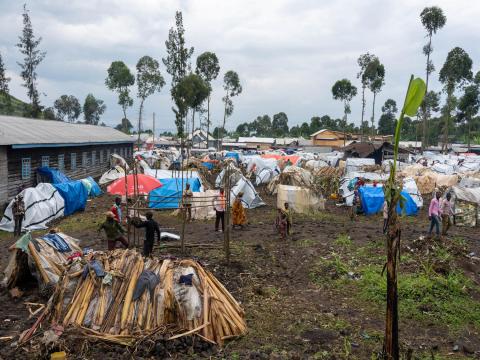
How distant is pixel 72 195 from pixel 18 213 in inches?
157

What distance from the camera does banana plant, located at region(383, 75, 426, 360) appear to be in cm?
471

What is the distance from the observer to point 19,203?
1424 cm

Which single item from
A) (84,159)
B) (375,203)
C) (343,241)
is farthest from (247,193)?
(84,159)

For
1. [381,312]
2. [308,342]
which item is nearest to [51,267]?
[308,342]

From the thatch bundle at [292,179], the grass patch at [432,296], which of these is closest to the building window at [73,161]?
the thatch bundle at [292,179]

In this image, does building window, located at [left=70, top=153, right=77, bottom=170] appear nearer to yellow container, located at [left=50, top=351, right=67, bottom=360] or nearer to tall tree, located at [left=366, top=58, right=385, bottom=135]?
yellow container, located at [left=50, top=351, right=67, bottom=360]

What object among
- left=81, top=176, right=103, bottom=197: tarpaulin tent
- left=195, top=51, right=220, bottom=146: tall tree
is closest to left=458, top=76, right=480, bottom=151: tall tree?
left=195, top=51, right=220, bottom=146: tall tree

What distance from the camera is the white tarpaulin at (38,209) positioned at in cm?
1512

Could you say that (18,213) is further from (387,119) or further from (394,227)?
(387,119)

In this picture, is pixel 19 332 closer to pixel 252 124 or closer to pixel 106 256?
pixel 106 256

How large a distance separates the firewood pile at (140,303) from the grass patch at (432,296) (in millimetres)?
3309

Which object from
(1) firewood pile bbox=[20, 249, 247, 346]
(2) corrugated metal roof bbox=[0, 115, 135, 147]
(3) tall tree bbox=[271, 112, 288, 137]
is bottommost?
(1) firewood pile bbox=[20, 249, 247, 346]

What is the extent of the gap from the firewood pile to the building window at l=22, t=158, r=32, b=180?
517 inches

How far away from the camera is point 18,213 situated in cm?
1424
